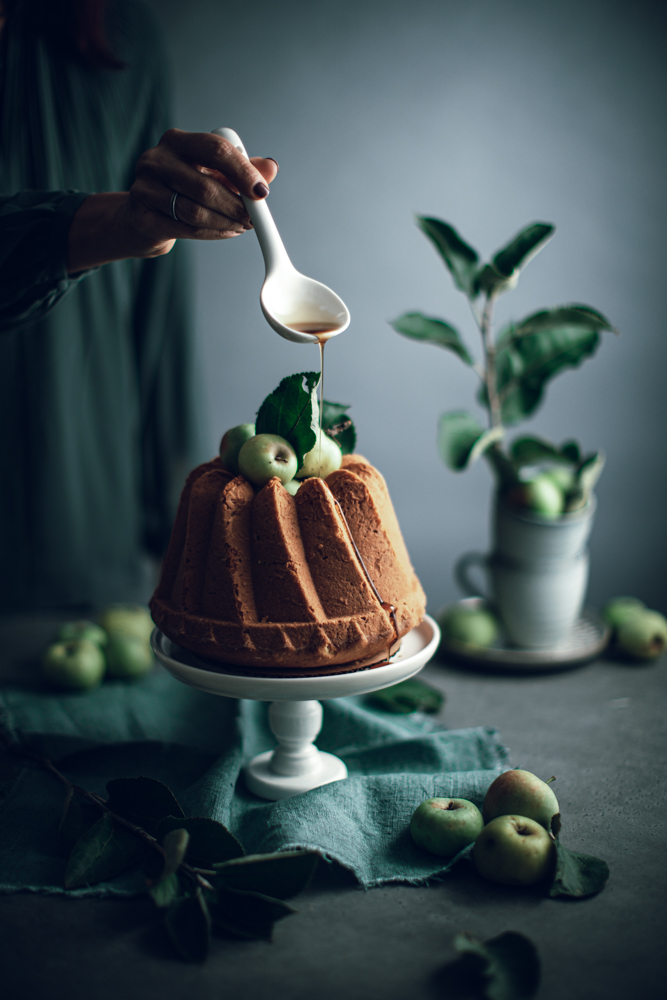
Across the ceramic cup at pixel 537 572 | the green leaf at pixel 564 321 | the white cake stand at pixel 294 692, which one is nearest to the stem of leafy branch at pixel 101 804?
the white cake stand at pixel 294 692

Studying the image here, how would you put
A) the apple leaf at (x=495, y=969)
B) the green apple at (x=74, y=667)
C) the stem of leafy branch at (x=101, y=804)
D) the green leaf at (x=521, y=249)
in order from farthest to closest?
1. the green apple at (x=74, y=667)
2. the green leaf at (x=521, y=249)
3. the stem of leafy branch at (x=101, y=804)
4. the apple leaf at (x=495, y=969)

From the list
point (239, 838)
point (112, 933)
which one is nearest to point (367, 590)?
point (239, 838)

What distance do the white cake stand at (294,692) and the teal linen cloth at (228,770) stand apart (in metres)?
0.05

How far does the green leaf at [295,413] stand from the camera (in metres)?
1.12

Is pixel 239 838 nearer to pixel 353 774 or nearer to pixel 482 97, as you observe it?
pixel 353 774

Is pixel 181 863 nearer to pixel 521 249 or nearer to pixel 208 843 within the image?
pixel 208 843

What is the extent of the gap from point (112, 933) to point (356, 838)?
0.35 metres

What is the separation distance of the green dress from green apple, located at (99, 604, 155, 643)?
1.26 ft

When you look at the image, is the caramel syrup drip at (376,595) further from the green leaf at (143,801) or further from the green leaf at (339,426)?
the green leaf at (143,801)

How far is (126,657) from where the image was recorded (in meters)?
1.70

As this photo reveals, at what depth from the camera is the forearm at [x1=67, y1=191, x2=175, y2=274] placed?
1.23m

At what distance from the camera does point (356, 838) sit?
1.06 meters

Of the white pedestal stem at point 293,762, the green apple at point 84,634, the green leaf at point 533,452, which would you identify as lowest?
the green apple at point 84,634

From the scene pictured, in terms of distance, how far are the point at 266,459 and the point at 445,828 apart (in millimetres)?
605
